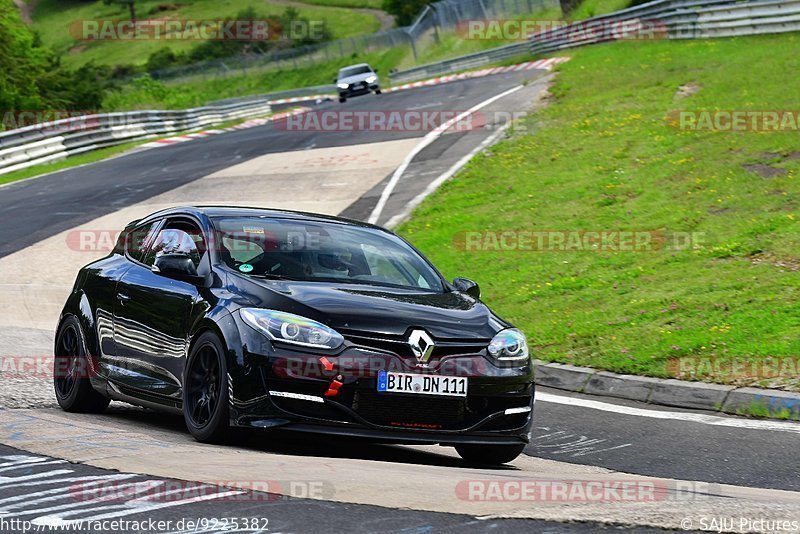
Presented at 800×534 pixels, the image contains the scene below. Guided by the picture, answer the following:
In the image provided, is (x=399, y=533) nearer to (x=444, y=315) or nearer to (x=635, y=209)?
(x=444, y=315)

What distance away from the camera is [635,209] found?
58.7ft

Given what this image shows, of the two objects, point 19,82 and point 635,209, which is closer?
point 635,209

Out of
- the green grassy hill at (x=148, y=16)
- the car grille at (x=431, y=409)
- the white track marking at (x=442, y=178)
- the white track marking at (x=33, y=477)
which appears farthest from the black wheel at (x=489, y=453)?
the green grassy hill at (x=148, y=16)

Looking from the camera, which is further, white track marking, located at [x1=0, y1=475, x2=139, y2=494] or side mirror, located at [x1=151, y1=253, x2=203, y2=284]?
side mirror, located at [x1=151, y1=253, x2=203, y2=284]

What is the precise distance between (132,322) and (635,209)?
35.5 feet

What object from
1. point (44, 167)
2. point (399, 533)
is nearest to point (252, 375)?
point (399, 533)

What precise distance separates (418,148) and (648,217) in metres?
10.3

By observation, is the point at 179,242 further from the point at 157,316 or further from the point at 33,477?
the point at 33,477

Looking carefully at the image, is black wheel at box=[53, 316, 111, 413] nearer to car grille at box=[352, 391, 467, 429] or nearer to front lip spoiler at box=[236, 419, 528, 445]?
front lip spoiler at box=[236, 419, 528, 445]

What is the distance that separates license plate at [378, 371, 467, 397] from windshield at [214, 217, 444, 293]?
1112 mm

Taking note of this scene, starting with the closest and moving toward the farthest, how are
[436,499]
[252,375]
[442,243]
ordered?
[436,499]
[252,375]
[442,243]

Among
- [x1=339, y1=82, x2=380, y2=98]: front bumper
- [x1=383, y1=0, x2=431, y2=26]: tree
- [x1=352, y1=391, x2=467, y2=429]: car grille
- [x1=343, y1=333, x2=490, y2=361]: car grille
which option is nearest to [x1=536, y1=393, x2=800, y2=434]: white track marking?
[x1=352, y1=391, x2=467, y2=429]: car grille

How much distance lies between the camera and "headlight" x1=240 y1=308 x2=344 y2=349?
6.98 metres

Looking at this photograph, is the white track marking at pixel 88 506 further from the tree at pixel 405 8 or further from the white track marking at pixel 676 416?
the tree at pixel 405 8
